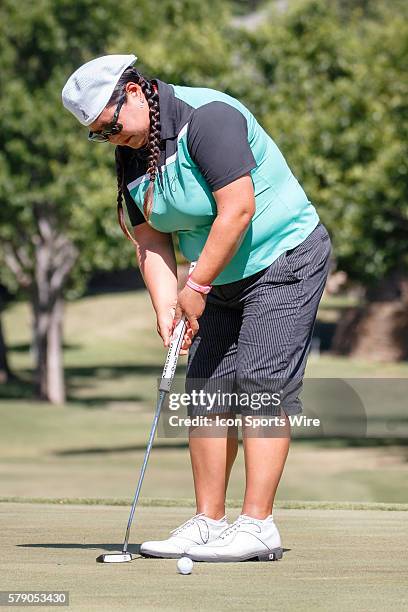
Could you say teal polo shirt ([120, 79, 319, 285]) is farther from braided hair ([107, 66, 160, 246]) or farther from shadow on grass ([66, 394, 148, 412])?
shadow on grass ([66, 394, 148, 412])

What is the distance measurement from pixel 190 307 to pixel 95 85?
0.90m

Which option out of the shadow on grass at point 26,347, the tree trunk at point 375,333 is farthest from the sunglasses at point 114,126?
the shadow on grass at point 26,347

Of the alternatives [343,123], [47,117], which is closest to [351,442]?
[343,123]

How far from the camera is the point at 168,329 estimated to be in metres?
→ 5.46

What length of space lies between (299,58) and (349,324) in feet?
77.3

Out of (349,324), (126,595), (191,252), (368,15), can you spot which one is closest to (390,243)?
(191,252)

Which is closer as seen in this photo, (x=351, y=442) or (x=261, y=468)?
(x=261, y=468)

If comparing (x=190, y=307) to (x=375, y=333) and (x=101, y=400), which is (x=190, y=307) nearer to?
(x=101, y=400)

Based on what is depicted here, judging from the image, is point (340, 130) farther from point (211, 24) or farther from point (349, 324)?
point (349, 324)

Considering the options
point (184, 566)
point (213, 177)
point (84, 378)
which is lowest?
point (84, 378)

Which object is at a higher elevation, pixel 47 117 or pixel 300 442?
pixel 47 117

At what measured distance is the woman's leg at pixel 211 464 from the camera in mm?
5477

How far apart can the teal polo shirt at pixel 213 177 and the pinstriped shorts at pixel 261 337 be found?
71mm

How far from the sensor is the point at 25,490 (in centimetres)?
2044
